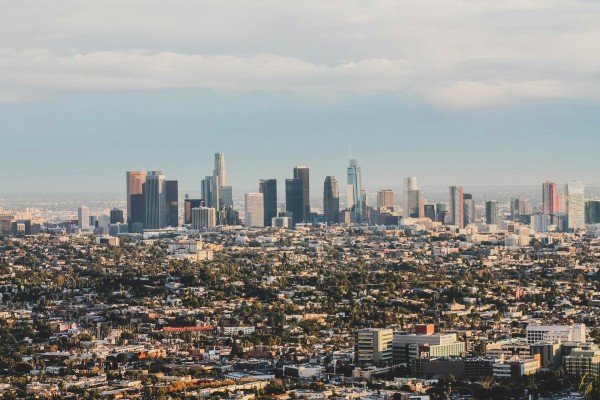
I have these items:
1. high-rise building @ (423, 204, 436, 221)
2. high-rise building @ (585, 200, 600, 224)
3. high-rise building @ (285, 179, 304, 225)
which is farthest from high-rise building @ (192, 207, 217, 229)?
high-rise building @ (585, 200, 600, 224)

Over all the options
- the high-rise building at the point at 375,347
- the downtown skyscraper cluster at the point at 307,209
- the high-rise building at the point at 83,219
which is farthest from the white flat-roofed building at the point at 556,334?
the high-rise building at the point at 83,219

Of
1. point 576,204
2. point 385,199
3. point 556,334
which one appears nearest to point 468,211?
point 576,204

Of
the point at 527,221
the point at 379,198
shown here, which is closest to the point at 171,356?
the point at 527,221

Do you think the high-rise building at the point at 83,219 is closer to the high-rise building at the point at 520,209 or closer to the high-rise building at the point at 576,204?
the high-rise building at the point at 520,209

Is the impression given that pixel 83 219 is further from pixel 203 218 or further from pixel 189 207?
pixel 203 218

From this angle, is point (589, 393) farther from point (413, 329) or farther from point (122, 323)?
point (122, 323)

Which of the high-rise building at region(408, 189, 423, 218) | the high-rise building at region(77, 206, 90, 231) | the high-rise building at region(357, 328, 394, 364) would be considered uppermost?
the high-rise building at region(408, 189, 423, 218)

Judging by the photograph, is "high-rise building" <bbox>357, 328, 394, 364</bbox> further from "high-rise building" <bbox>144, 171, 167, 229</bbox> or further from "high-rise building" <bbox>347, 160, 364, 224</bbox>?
"high-rise building" <bbox>347, 160, 364, 224</bbox>
